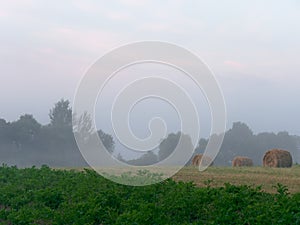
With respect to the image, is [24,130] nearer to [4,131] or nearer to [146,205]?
[4,131]

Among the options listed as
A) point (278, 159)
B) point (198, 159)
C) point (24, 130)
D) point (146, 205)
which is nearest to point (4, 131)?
point (24, 130)

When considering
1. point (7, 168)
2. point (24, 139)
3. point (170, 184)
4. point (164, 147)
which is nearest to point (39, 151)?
point (24, 139)

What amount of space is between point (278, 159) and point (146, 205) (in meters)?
15.8

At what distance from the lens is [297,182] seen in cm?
1576

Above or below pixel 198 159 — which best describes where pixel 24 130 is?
above

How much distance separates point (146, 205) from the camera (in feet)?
37.8

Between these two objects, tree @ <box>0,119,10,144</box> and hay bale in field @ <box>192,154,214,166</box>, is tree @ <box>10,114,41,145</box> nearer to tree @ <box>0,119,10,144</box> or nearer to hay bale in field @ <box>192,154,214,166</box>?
tree @ <box>0,119,10,144</box>

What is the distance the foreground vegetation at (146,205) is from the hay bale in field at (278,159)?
13171 mm

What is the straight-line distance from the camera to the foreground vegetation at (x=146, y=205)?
423 inches

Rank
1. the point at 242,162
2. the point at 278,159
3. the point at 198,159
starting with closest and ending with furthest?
the point at 278,159, the point at 198,159, the point at 242,162

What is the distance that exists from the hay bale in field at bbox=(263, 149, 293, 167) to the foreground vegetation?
519 inches

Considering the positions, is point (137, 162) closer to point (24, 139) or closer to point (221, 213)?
point (221, 213)

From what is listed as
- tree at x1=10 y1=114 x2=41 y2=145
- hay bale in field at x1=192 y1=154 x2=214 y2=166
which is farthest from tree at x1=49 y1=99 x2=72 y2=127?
hay bale in field at x1=192 y1=154 x2=214 y2=166

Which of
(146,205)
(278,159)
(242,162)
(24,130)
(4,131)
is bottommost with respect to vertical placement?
(146,205)
